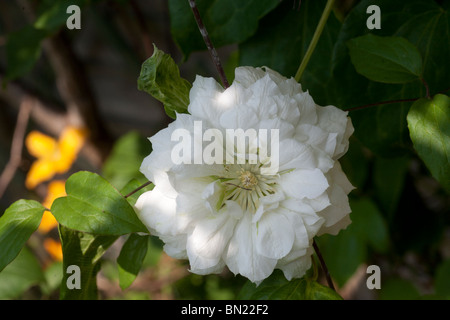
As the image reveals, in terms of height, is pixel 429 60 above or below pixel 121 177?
above

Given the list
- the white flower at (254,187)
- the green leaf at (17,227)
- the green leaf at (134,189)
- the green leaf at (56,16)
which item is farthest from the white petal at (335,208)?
the green leaf at (56,16)

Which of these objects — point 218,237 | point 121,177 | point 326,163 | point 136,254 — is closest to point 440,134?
point 326,163

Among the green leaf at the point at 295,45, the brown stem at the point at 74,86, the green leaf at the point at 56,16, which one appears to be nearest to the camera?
the green leaf at the point at 295,45

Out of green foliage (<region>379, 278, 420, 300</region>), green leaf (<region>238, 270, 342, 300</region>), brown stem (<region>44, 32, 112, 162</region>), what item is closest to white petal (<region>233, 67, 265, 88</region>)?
green leaf (<region>238, 270, 342, 300</region>)

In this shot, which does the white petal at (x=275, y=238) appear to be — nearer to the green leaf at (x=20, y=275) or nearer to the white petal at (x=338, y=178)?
the white petal at (x=338, y=178)
